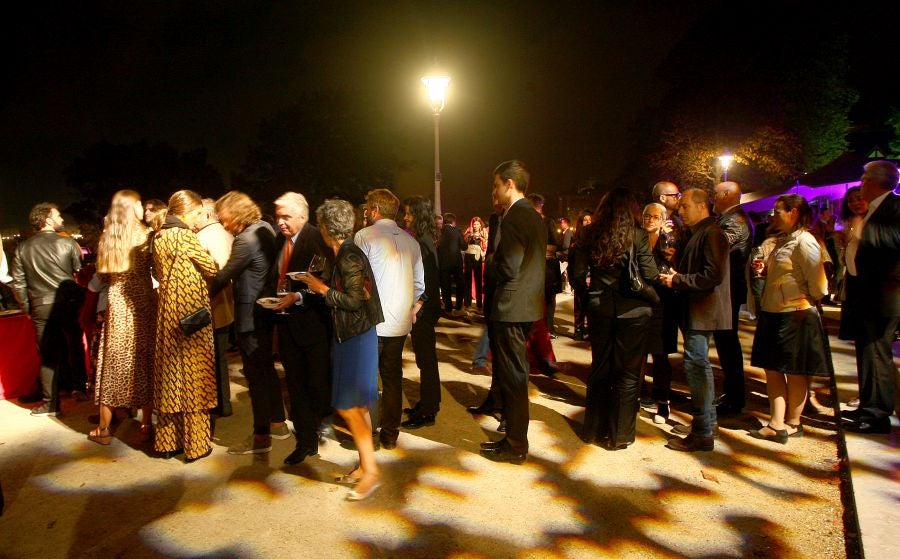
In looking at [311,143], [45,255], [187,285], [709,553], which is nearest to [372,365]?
[187,285]

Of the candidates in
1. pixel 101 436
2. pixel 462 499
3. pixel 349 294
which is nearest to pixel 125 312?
pixel 101 436

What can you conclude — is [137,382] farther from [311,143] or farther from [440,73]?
[311,143]

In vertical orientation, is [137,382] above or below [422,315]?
below

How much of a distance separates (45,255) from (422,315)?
150 inches

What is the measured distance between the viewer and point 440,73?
11438 mm

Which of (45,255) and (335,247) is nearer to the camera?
(335,247)

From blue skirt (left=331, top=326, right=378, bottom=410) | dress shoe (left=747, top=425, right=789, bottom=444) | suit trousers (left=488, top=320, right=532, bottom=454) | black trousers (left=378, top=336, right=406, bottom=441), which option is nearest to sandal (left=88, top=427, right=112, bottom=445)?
black trousers (left=378, top=336, right=406, bottom=441)

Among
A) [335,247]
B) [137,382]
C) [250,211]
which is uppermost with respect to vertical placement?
[250,211]

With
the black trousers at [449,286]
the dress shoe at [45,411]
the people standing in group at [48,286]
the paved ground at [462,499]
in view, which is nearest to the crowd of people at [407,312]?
the paved ground at [462,499]

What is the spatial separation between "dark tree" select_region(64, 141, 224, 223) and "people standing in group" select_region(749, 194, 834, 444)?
51007mm

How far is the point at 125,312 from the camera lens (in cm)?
451

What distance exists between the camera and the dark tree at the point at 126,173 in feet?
158

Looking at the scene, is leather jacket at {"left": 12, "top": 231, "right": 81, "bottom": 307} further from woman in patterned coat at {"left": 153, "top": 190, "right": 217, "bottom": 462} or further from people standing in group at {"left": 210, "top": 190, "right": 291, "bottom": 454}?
people standing in group at {"left": 210, "top": 190, "right": 291, "bottom": 454}

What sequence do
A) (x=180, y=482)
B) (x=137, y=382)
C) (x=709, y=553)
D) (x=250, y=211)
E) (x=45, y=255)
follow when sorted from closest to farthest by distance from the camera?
1. (x=709, y=553)
2. (x=180, y=482)
3. (x=250, y=211)
4. (x=137, y=382)
5. (x=45, y=255)
